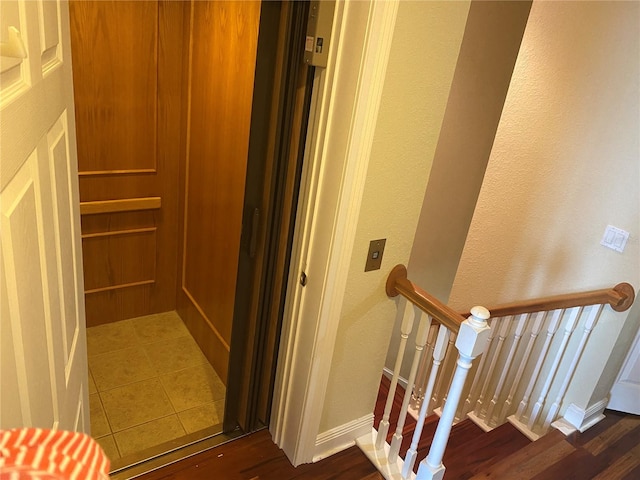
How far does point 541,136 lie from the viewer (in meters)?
2.69

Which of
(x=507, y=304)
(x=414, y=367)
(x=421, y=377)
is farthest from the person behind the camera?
(x=421, y=377)

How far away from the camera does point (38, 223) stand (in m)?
0.79

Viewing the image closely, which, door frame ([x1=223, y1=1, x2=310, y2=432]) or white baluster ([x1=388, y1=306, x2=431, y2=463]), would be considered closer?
door frame ([x1=223, y1=1, x2=310, y2=432])

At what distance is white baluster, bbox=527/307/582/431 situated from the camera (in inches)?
90.1

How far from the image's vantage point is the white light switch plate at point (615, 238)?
2289 mm

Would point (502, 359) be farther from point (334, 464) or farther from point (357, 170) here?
point (357, 170)

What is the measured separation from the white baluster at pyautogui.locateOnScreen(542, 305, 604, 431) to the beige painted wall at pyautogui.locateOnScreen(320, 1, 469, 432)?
1086mm

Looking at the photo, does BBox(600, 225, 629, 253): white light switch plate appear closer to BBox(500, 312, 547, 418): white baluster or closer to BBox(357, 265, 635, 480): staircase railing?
BBox(357, 265, 635, 480): staircase railing

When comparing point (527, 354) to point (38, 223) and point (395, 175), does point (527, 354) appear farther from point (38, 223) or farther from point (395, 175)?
point (38, 223)

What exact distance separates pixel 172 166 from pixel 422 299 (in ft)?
5.67

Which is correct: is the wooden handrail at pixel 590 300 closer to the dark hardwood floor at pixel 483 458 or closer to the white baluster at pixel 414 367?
the white baluster at pixel 414 367

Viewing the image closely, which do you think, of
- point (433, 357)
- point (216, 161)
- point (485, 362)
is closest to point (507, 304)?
point (433, 357)

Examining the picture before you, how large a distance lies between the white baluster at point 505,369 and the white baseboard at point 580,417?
1.03 ft

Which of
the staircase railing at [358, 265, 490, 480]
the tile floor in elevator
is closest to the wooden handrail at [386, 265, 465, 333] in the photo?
the staircase railing at [358, 265, 490, 480]
